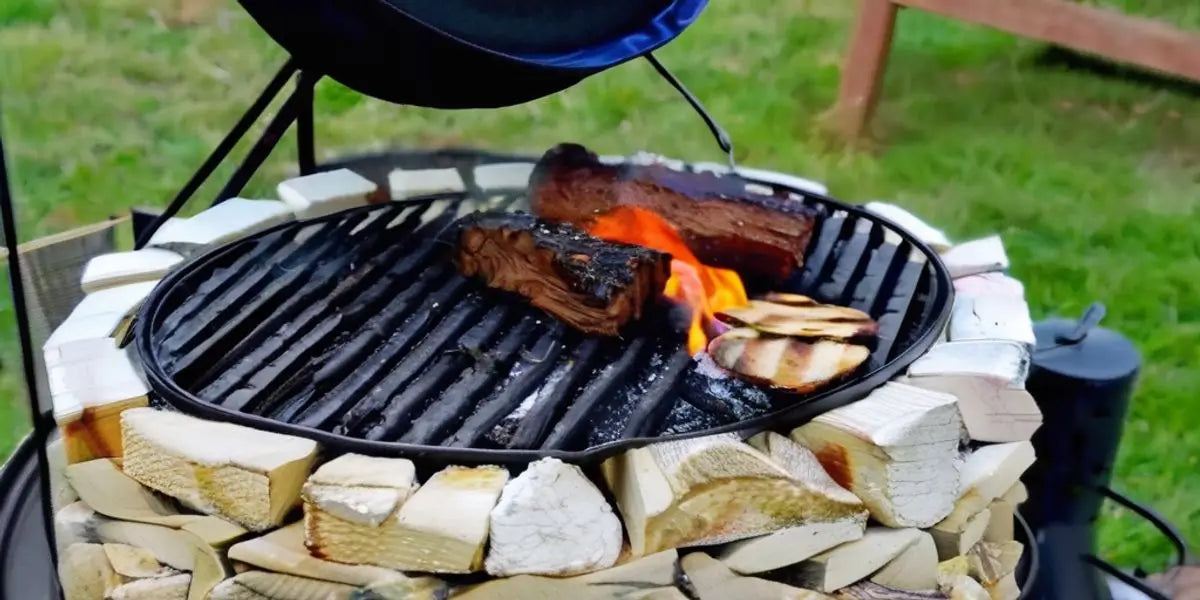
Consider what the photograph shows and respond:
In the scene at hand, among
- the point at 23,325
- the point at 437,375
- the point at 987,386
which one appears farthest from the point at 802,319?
the point at 23,325

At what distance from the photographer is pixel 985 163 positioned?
342cm

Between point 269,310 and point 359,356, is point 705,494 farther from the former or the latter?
point 269,310

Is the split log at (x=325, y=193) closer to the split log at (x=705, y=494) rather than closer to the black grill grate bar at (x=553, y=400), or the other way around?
the black grill grate bar at (x=553, y=400)

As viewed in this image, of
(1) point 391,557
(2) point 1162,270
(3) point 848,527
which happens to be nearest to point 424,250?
(1) point 391,557

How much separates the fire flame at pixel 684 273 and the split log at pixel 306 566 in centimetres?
47

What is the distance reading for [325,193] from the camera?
180 cm

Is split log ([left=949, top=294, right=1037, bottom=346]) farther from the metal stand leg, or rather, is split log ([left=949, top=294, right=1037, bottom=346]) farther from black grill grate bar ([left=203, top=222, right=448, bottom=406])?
the metal stand leg

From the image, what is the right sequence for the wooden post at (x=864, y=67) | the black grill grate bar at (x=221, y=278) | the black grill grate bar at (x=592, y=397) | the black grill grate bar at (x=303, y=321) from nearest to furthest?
the black grill grate bar at (x=592, y=397)
the black grill grate bar at (x=303, y=321)
the black grill grate bar at (x=221, y=278)
the wooden post at (x=864, y=67)

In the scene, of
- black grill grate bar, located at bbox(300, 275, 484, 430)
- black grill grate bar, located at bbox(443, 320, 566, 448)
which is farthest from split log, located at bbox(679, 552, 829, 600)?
black grill grate bar, located at bbox(300, 275, 484, 430)

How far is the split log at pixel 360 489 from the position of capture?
1093 mm

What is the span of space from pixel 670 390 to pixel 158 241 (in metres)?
0.84

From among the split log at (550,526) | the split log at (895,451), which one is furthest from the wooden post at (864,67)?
the split log at (550,526)

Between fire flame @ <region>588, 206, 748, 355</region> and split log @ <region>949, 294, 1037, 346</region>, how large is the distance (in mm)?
288

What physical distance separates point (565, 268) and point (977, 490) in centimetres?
58
